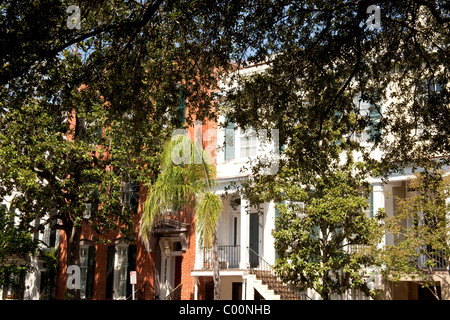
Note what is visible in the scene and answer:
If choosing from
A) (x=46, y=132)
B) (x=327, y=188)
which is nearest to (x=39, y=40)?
(x=327, y=188)

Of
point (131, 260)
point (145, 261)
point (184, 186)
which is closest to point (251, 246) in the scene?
point (184, 186)

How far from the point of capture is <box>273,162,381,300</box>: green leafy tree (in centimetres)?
1755

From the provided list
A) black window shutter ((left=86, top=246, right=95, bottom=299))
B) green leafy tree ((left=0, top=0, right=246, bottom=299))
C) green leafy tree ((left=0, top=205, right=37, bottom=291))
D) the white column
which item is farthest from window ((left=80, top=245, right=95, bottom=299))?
green leafy tree ((left=0, top=0, right=246, bottom=299))

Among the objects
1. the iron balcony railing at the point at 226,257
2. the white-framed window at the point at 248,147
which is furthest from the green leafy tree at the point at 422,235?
the white-framed window at the point at 248,147

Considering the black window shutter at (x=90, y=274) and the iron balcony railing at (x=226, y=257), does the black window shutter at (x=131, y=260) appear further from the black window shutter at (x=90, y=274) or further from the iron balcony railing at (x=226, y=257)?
the iron balcony railing at (x=226, y=257)

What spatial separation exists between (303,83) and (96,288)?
66.7ft

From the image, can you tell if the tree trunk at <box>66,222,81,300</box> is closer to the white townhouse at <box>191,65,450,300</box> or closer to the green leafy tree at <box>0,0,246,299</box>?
the white townhouse at <box>191,65,450,300</box>

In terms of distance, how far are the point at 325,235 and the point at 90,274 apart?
15.9 metres

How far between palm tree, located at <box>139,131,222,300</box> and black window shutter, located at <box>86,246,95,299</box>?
6.22m

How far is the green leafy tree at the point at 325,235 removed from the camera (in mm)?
17547

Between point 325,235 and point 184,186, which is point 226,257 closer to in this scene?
point 184,186

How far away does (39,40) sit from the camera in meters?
9.80

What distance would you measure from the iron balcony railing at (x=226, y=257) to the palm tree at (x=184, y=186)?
1.40 meters
